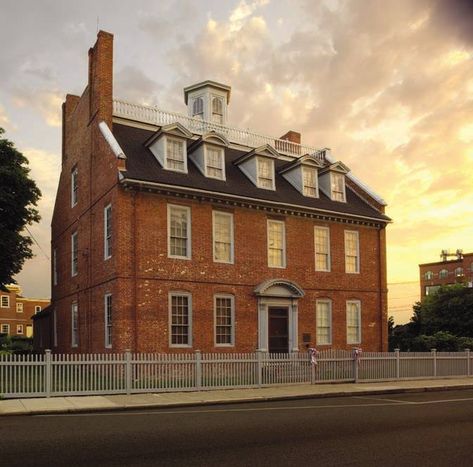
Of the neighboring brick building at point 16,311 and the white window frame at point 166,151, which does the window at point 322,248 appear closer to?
the white window frame at point 166,151

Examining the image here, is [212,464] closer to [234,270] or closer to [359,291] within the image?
[234,270]

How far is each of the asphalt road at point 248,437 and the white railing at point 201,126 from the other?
53.7 feet

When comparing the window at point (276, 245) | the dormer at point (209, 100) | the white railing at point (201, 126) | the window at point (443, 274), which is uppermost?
the dormer at point (209, 100)

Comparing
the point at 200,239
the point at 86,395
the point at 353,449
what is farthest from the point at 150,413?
the point at 200,239

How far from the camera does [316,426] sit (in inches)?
472

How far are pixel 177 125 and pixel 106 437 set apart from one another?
56.8 feet

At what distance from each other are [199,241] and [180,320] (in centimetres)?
345

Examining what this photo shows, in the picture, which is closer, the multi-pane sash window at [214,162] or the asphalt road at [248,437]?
the asphalt road at [248,437]

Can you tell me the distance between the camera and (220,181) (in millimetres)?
26938

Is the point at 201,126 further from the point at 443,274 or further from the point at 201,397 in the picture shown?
the point at 443,274

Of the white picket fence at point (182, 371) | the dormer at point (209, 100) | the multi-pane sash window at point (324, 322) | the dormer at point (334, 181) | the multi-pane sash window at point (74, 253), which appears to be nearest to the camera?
the white picket fence at point (182, 371)

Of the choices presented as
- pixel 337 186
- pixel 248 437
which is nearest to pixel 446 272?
pixel 337 186

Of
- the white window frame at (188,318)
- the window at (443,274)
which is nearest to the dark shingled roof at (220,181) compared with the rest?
the white window frame at (188,318)

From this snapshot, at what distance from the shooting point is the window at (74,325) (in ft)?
93.1
